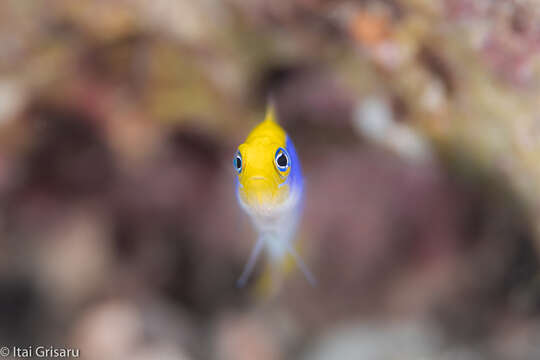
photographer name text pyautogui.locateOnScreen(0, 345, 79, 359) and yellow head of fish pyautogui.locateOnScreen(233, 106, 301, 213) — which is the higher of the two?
photographer name text pyautogui.locateOnScreen(0, 345, 79, 359)

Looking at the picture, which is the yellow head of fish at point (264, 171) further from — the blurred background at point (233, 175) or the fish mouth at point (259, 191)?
the blurred background at point (233, 175)

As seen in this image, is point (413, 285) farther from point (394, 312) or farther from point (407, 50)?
point (407, 50)

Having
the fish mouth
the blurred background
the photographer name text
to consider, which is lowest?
the fish mouth

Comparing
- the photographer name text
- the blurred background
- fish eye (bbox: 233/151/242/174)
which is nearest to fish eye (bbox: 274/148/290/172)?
fish eye (bbox: 233/151/242/174)

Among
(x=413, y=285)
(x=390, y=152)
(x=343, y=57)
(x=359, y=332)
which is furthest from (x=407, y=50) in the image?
(x=359, y=332)

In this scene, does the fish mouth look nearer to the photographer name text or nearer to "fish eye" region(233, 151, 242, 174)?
"fish eye" region(233, 151, 242, 174)

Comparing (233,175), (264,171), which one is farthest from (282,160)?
(233,175)

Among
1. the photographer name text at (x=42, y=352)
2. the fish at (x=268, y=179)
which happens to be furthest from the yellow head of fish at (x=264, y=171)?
the photographer name text at (x=42, y=352)
